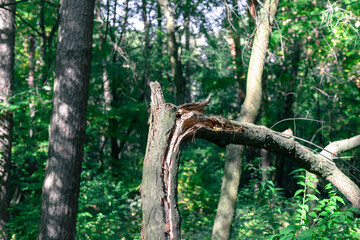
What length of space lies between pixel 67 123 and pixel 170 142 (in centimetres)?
259

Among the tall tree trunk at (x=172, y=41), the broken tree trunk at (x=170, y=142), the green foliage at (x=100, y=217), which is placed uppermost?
the tall tree trunk at (x=172, y=41)

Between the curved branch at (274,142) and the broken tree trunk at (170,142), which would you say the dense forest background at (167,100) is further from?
the broken tree trunk at (170,142)

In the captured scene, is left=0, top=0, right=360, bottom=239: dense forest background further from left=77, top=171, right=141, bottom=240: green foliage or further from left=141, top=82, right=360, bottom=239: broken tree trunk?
left=141, top=82, right=360, bottom=239: broken tree trunk

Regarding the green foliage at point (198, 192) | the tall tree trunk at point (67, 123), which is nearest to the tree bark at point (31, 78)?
the tall tree trunk at point (67, 123)

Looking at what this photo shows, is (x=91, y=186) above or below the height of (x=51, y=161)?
below

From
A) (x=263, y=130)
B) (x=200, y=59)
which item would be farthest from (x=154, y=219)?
(x=200, y=59)

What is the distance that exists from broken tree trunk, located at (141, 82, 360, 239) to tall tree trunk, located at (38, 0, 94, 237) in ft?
7.73

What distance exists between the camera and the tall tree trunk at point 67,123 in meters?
4.47

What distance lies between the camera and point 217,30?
10273mm

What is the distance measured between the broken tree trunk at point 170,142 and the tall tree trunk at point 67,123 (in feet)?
Result: 7.73

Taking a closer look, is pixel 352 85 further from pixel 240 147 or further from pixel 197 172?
pixel 240 147

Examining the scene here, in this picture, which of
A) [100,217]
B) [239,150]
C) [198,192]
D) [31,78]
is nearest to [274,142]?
[239,150]

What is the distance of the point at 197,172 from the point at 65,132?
695 cm

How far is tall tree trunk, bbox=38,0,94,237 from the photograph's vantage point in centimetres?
447
